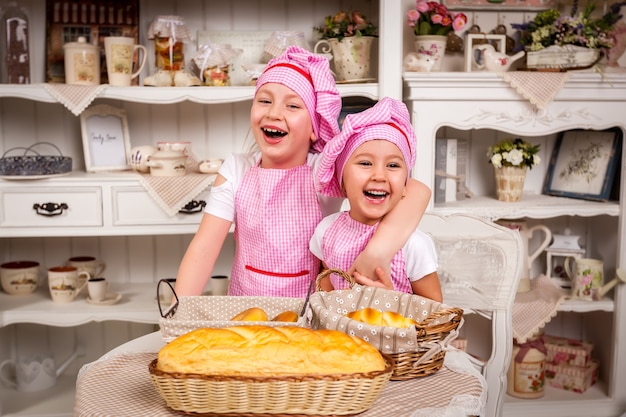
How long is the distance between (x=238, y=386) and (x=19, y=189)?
181 centimetres

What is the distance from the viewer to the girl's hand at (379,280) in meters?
1.41

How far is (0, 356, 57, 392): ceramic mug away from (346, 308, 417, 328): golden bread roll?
2.03 meters

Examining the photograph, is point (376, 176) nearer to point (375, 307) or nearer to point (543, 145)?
point (375, 307)

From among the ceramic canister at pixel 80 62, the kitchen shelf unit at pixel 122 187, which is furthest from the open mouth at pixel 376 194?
the ceramic canister at pixel 80 62

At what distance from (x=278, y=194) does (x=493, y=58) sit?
4.21 feet

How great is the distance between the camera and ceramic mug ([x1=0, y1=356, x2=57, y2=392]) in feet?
9.25

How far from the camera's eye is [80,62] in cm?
256

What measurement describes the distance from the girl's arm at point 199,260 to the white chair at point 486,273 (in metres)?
0.63

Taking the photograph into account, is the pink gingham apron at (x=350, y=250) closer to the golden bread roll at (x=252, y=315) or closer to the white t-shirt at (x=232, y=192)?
the white t-shirt at (x=232, y=192)

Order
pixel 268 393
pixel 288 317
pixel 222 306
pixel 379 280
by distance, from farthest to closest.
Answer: pixel 379 280, pixel 222 306, pixel 288 317, pixel 268 393

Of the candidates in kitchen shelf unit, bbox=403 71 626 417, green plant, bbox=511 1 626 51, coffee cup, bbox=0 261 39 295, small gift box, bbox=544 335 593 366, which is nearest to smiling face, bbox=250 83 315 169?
kitchen shelf unit, bbox=403 71 626 417

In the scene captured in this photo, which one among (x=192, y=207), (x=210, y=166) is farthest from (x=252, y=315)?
(x=210, y=166)

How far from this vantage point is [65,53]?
2574mm

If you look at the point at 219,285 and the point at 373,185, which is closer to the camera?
the point at 373,185
